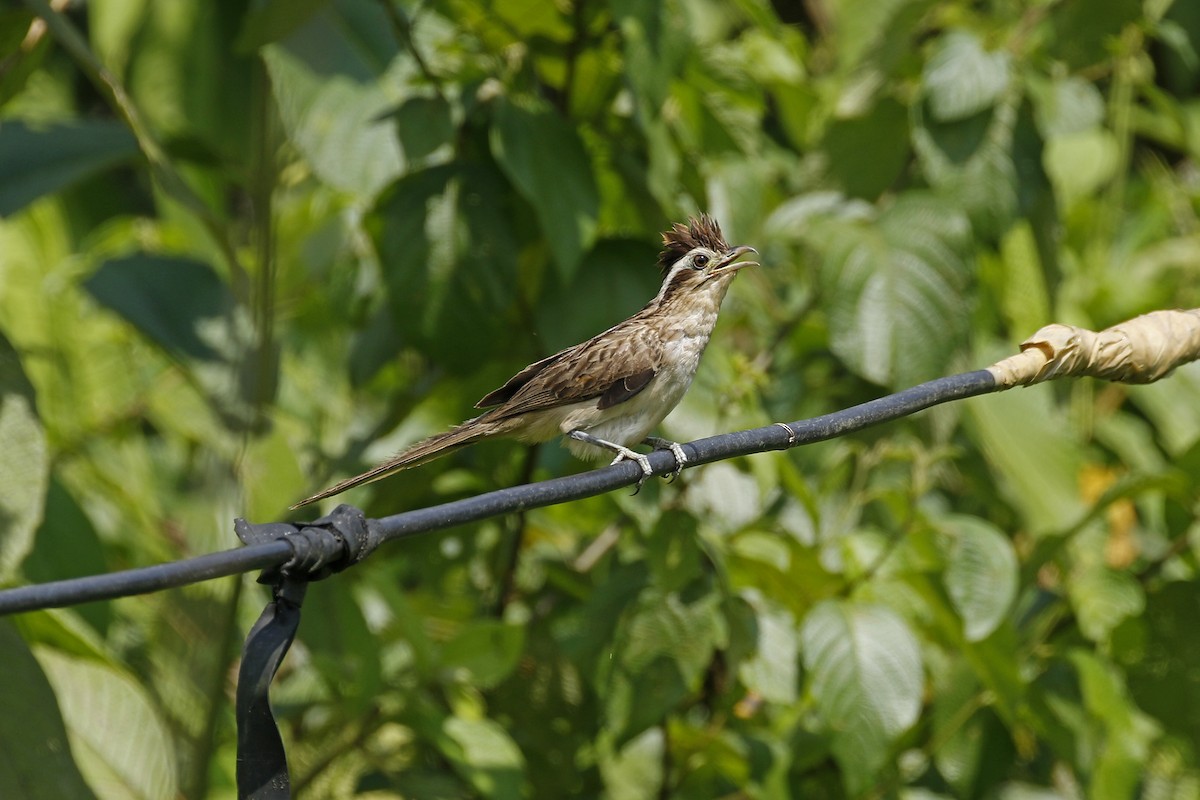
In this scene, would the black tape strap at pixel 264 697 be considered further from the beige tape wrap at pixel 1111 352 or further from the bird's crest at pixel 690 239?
the bird's crest at pixel 690 239


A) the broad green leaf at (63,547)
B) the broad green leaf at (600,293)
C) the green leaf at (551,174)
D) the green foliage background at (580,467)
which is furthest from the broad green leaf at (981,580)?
the broad green leaf at (63,547)

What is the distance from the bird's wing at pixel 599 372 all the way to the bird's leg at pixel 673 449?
175mm

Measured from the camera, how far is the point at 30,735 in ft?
11.7

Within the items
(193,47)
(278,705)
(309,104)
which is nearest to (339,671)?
(278,705)

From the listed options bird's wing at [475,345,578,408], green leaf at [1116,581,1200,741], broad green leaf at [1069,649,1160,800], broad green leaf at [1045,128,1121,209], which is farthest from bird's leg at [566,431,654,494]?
broad green leaf at [1045,128,1121,209]

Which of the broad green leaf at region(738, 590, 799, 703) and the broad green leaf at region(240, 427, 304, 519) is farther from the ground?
the broad green leaf at region(240, 427, 304, 519)

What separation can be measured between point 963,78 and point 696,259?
4.18 ft

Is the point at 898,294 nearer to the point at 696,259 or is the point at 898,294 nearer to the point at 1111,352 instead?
the point at 696,259

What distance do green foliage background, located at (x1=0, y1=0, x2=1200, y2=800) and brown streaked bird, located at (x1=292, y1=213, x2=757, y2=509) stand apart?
0.18 m

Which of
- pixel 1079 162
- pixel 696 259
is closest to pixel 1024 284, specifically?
pixel 1079 162

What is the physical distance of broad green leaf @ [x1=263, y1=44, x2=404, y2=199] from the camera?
4332mm

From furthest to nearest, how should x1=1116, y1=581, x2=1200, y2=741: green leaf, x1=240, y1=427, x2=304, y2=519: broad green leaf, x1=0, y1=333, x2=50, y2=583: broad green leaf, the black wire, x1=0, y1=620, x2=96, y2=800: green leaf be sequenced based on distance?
x1=1116, y1=581, x2=1200, y2=741: green leaf
x1=240, y1=427, x2=304, y2=519: broad green leaf
x1=0, y1=333, x2=50, y2=583: broad green leaf
x1=0, y1=620, x2=96, y2=800: green leaf
the black wire

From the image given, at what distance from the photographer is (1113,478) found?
21.8 ft

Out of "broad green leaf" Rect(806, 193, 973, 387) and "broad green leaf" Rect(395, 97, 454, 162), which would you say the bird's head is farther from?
"broad green leaf" Rect(395, 97, 454, 162)
